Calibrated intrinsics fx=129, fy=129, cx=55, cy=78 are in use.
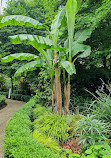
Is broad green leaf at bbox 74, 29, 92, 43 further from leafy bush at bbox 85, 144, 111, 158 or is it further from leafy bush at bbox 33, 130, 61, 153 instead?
leafy bush at bbox 85, 144, 111, 158

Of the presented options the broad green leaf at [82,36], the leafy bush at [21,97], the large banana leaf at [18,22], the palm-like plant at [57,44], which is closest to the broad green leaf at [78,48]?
the palm-like plant at [57,44]

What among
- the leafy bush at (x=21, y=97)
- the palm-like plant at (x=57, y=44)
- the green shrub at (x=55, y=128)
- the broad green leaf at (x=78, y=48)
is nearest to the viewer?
the green shrub at (x=55, y=128)

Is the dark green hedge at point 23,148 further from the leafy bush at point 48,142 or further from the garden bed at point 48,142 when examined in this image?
the leafy bush at point 48,142

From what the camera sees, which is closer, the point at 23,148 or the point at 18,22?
the point at 23,148

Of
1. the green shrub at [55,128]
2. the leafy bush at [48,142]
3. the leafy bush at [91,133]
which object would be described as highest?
the leafy bush at [91,133]

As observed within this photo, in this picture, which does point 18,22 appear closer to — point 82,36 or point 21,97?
point 82,36

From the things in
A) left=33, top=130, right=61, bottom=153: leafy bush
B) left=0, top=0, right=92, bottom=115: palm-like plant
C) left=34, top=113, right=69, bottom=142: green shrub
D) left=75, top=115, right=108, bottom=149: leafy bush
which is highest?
left=0, top=0, right=92, bottom=115: palm-like plant

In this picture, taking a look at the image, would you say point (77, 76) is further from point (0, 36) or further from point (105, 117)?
point (0, 36)

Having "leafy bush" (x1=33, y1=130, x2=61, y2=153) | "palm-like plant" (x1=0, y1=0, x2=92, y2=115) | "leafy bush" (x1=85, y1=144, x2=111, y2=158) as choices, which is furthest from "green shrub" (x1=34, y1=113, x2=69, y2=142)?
"leafy bush" (x1=85, y1=144, x2=111, y2=158)

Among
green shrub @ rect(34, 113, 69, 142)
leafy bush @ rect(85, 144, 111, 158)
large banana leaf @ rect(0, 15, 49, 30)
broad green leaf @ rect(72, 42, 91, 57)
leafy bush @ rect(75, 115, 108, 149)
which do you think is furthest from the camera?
broad green leaf @ rect(72, 42, 91, 57)

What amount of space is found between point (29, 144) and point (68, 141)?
4.05 feet

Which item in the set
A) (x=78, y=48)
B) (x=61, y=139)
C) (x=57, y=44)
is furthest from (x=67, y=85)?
(x=61, y=139)

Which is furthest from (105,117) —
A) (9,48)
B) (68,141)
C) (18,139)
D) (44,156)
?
(9,48)

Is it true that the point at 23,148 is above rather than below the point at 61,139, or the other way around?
above
